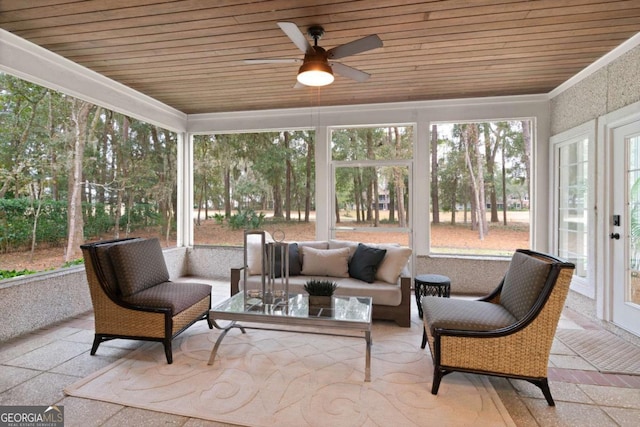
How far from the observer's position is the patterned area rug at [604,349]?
252 centimetres

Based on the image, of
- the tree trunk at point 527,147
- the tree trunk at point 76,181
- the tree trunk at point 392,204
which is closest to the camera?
the tree trunk at point 76,181

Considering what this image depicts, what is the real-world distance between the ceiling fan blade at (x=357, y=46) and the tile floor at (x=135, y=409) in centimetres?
251

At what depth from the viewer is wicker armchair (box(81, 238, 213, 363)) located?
8.42 ft

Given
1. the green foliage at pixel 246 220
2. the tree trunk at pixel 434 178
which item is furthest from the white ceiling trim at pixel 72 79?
the tree trunk at pixel 434 178

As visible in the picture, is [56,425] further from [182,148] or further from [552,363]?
[182,148]

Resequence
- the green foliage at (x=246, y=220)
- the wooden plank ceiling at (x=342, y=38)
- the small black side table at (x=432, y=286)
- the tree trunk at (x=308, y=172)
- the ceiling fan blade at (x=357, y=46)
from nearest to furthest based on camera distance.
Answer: the ceiling fan blade at (x=357, y=46) < the wooden plank ceiling at (x=342, y=38) < the small black side table at (x=432, y=286) < the tree trunk at (x=308, y=172) < the green foliage at (x=246, y=220)

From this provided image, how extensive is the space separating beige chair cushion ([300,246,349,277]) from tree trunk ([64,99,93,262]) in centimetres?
271

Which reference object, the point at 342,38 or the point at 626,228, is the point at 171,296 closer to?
the point at 342,38

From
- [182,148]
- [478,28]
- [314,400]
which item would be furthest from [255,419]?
[182,148]

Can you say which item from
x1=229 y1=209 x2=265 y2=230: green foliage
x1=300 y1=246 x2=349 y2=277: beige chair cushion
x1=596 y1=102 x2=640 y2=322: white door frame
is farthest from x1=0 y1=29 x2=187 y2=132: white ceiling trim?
x1=596 y1=102 x2=640 y2=322: white door frame

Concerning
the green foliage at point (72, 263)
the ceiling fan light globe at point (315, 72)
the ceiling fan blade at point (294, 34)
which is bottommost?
the green foliage at point (72, 263)

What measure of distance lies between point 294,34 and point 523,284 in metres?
2.41

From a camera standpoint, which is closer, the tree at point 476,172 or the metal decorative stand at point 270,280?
the metal decorative stand at point 270,280

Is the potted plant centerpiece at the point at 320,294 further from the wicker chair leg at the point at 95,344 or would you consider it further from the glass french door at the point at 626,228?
the glass french door at the point at 626,228
